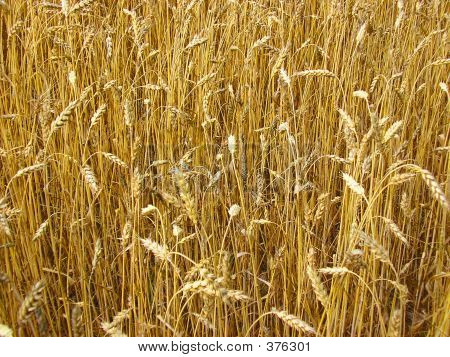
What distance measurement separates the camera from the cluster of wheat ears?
90 cm

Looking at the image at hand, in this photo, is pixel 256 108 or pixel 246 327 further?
pixel 256 108

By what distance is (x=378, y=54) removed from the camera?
4.91ft

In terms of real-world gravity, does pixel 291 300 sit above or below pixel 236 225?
below

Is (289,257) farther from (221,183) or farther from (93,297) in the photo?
(93,297)

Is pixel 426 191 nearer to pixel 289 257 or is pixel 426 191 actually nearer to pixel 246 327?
pixel 289 257

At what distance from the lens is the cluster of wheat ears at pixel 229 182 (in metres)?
0.90

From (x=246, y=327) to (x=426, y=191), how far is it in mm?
597

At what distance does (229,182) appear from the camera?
1.20m
